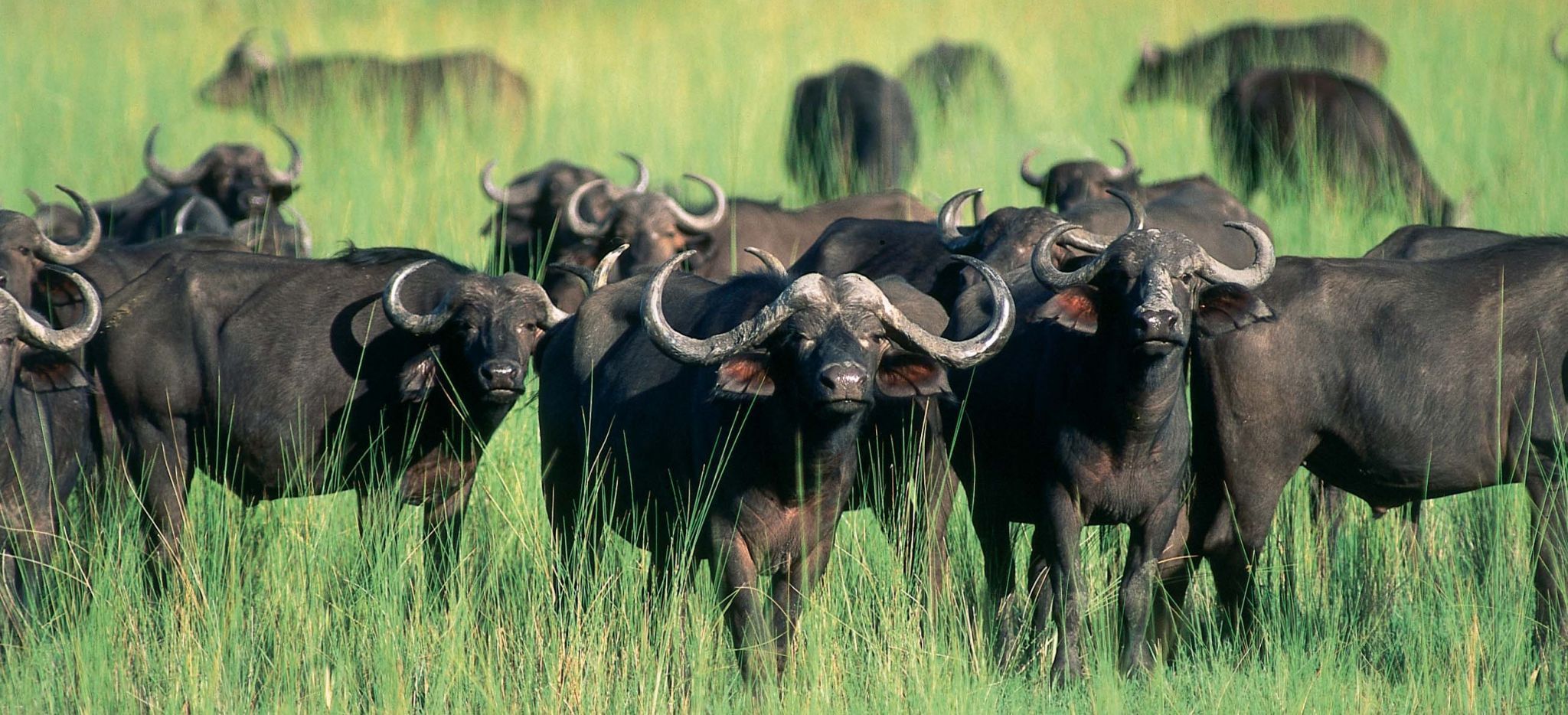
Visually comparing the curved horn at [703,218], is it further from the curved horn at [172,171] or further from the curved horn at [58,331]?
the curved horn at [58,331]

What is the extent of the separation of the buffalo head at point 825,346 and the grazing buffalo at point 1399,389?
1.08m

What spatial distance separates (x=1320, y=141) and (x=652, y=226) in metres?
5.67

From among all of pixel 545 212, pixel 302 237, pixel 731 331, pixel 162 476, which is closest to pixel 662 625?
pixel 731 331

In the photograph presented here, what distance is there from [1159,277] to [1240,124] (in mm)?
10052

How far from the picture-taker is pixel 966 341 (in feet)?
19.9

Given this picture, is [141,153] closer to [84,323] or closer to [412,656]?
[84,323]

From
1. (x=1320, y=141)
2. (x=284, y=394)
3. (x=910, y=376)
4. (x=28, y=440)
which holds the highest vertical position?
(x=1320, y=141)

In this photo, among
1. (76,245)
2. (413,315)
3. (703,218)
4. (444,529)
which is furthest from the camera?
(703,218)

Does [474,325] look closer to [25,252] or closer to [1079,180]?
[25,252]

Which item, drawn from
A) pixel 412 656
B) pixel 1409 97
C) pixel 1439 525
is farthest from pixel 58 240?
pixel 1409 97

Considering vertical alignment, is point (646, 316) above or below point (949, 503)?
above

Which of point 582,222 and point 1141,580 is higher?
point 582,222

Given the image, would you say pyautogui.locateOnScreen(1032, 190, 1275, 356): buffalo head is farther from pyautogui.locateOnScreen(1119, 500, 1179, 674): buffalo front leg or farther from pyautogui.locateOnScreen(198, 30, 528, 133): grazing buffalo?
pyautogui.locateOnScreen(198, 30, 528, 133): grazing buffalo

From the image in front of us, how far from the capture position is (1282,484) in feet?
21.8
